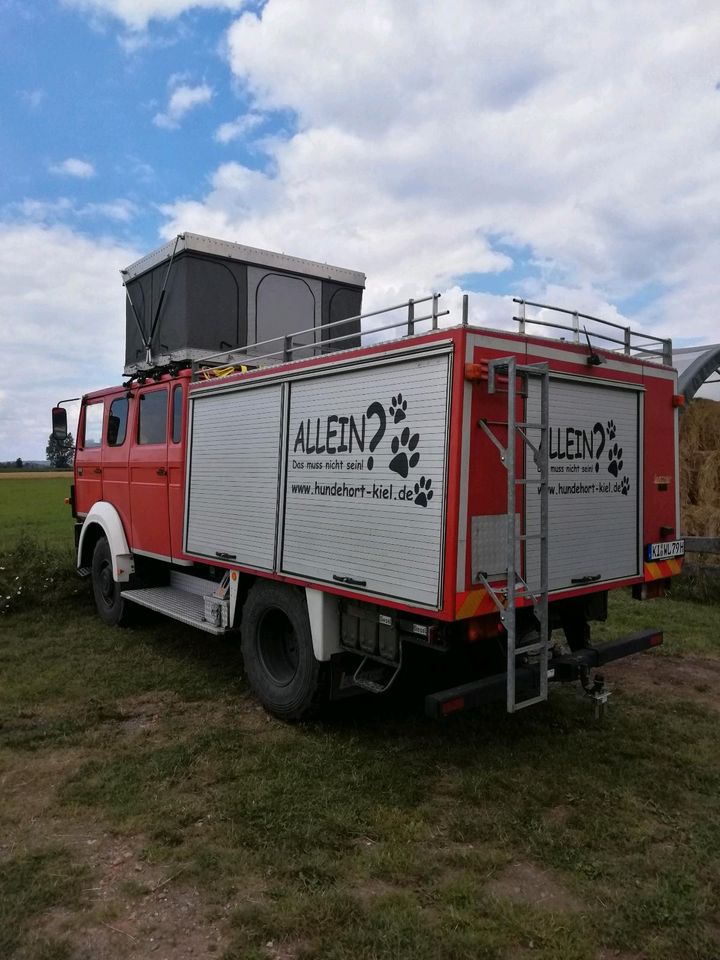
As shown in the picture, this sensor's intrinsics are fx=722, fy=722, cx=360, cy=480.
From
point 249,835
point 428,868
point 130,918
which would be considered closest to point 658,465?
point 428,868

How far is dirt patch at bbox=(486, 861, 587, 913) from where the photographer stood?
3.18m

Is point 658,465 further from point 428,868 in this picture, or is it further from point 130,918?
point 130,918

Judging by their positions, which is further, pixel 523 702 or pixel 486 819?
pixel 523 702

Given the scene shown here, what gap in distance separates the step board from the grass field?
0.53 metres

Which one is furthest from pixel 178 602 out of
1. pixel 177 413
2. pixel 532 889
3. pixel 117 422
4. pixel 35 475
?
pixel 35 475

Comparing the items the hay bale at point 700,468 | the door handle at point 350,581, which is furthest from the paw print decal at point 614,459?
the hay bale at point 700,468

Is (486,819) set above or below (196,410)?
below

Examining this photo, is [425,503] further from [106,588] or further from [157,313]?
[106,588]

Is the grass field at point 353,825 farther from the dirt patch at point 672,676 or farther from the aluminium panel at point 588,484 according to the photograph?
the aluminium panel at point 588,484

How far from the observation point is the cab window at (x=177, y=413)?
6883 mm

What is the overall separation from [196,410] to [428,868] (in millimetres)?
4360

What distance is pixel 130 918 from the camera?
10.3 ft

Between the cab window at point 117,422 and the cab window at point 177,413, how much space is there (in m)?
1.25

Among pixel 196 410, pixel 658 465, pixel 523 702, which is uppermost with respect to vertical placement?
pixel 196 410
